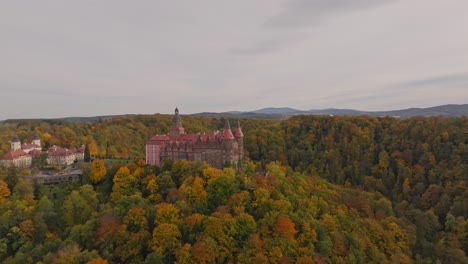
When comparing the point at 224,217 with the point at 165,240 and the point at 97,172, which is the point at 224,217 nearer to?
the point at 165,240

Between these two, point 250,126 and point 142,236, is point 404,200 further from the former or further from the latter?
point 250,126

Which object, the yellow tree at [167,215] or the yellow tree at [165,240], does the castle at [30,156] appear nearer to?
the yellow tree at [167,215]

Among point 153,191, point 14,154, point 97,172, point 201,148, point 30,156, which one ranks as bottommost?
point 153,191

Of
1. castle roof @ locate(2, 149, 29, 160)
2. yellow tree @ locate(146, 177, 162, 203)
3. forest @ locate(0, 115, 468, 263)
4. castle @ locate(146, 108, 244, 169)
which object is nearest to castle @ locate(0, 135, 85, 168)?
castle roof @ locate(2, 149, 29, 160)

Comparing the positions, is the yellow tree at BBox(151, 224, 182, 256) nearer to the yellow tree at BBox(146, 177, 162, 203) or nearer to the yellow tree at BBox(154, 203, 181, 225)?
the yellow tree at BBox(154, 203, 181, 225)

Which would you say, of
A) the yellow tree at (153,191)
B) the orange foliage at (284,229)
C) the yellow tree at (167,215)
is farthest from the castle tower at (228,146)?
the orange foliage at (284,229)

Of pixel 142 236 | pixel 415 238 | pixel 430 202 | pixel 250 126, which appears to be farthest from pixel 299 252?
pixel 250 126

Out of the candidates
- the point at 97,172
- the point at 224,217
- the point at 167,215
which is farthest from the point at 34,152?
the point at 224,217
